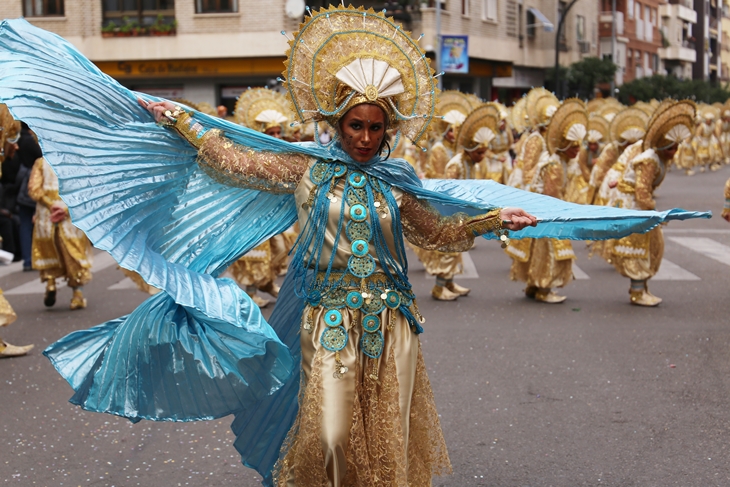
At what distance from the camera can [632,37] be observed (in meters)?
61.2

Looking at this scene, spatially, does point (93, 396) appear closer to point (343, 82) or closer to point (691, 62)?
point (343, 82)

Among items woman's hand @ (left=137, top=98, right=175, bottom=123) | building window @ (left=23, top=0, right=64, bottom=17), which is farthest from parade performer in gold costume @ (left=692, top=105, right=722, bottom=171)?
woman's hand @ (left=137, top=98, right=175, bottom=123)

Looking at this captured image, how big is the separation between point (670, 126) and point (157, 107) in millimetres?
6299

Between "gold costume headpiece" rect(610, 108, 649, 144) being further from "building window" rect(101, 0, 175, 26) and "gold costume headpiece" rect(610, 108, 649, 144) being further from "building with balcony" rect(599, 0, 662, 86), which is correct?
"building with balcony" rect(599, 0, 662, 86)

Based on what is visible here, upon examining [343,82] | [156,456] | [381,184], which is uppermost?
[343,82]

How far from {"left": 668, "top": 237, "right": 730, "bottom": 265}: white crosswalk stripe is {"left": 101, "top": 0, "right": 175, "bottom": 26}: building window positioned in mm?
23641

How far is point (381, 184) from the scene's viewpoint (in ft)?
12.4

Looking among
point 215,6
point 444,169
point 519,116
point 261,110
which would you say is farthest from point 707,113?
point 261,110

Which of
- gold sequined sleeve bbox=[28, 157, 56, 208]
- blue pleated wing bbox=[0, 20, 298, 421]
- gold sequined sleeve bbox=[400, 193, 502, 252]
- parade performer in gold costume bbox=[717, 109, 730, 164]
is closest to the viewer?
blue pleated wing bbox=[0, 20, 298, 421]

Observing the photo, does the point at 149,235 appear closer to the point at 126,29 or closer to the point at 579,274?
the point at 579,274

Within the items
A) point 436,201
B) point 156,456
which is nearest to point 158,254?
point 436,201

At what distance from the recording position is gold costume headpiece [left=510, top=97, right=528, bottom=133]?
1858 centimetres

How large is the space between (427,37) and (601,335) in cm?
2658

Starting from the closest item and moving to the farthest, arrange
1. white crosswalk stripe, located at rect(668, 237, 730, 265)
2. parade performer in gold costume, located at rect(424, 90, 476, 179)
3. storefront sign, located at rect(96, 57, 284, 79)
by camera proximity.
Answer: parade performer in gold costume, located at rect(424, 90, 476, 179) < white crosswalk stripe, located at rect(668, 237, 730, 265) < storefront sign, located at rect(96, 57, 284, 79)
